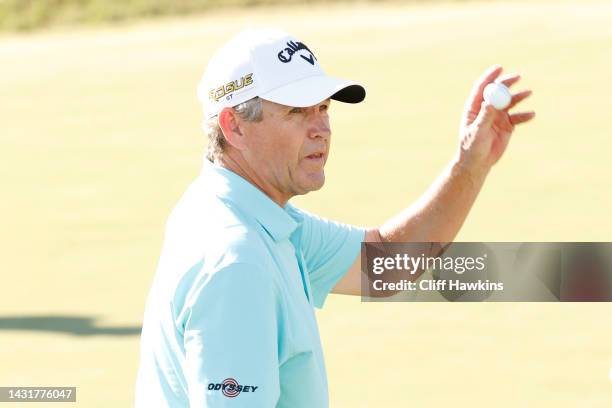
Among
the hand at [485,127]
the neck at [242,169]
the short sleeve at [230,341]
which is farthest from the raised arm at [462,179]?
the short sleeve at [230,341]

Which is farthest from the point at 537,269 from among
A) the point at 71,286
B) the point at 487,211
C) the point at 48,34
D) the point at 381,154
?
the point at 48,34

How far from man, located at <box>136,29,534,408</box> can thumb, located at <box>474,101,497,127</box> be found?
1.38ft

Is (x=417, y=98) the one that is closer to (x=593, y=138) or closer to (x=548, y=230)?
(x=593, y=138)

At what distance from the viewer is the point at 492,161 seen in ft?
14.0

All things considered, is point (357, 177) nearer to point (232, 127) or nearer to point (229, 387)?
point (232, 127)

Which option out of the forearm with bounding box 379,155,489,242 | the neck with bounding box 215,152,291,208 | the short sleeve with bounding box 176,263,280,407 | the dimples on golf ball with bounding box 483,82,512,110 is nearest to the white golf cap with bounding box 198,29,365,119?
the neck with bounding box 215,152,291,208

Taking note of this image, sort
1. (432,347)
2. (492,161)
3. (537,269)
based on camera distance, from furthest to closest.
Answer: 1. (432,347)
2. (537,269)
3. (492,161)

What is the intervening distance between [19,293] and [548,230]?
3.80m

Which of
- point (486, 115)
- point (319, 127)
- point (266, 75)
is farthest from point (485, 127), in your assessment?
point (266, 75)

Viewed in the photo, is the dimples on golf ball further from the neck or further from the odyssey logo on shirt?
the odyssey logo on shirt

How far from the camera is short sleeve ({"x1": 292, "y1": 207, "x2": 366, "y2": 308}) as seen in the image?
417 centimetres

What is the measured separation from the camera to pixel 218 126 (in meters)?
3.59

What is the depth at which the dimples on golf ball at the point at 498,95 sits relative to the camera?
414cm

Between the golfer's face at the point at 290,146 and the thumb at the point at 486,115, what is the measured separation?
64cm
